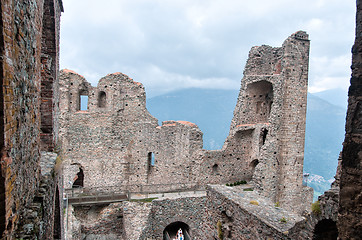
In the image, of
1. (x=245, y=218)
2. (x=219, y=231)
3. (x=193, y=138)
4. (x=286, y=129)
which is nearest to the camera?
(x=245, y=218)

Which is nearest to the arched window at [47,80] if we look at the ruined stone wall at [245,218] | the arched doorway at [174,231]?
the ruined stone wall at [245,218]

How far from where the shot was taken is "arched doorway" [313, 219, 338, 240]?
5168 millimetres

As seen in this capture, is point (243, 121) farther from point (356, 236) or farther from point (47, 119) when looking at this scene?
point (356, 236)

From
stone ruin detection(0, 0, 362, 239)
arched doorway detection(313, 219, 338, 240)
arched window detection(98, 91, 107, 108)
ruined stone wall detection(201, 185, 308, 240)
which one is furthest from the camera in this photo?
arched window detection(98, 91, 107, 108)

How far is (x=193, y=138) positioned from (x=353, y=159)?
40.7 feet

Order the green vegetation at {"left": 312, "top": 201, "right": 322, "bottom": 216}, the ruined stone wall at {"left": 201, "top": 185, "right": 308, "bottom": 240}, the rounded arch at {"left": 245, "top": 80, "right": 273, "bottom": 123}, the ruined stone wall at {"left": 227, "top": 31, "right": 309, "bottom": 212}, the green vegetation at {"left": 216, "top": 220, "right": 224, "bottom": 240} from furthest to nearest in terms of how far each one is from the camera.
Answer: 1. the rounded arch at {"left": 245, "top": 80, "right": 273, "bottom": 123}
2. the ruined stone wall at {"left": 227, "top": 31, "right": 309, "bottom": 212}
3. the green vegetation at {"left": 216, "top": 220, "right": 224, "bottom": 240}
4. the ruined stone wall at {"left": 201, "top": 185, "right": 308, "bottom": 240}
5. the green vegetation at {"left": 312, "top": 201, "right": 322, "bottom": 216}

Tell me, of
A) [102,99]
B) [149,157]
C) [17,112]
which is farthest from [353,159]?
[102,99]

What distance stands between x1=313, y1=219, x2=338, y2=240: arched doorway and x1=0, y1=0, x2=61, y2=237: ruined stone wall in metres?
5.09

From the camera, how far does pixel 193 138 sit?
48.6 feet

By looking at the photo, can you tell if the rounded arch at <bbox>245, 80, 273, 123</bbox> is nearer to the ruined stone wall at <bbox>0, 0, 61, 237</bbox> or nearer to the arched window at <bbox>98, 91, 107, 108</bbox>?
the arched window at <bbox>98, 91, 107, 108</bbox>

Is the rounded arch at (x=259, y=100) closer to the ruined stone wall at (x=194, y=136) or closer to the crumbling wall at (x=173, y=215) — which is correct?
the ruined stone wall at (x=194, y=136)

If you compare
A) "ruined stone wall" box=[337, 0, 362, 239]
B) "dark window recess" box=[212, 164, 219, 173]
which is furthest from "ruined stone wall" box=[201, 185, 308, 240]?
"dark window recess" box=[212, 164, 219, 173]

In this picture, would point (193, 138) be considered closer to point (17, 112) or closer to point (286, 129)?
point (286, 129)

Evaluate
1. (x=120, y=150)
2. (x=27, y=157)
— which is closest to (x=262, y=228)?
(x=27, y=157)
